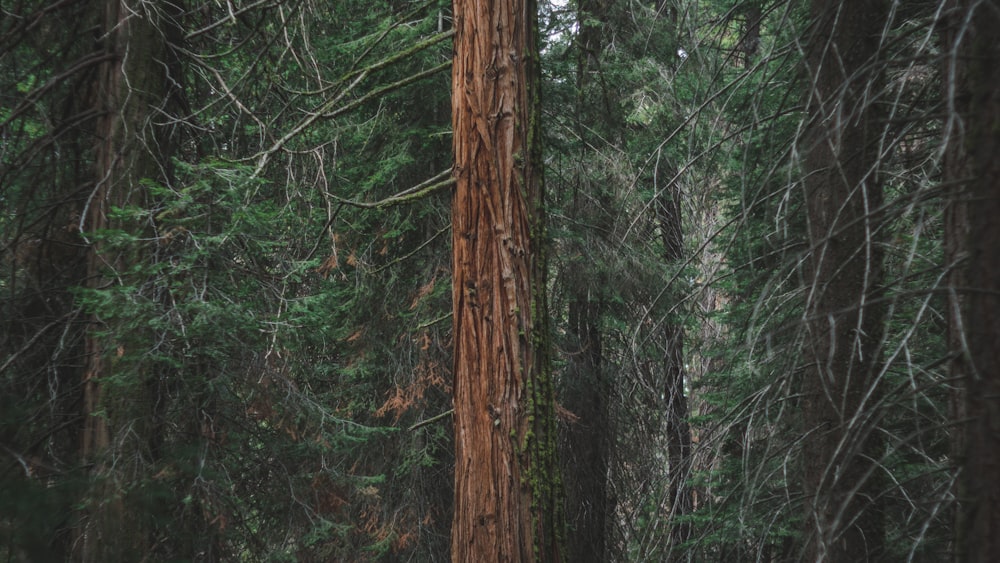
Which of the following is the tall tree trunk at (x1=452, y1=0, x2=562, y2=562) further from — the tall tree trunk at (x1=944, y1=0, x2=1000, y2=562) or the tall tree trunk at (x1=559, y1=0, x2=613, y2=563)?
the tall tree trunk at (x1=559, y1=0, x2=613, y2=563)

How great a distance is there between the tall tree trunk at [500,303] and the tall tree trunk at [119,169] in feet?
7.45

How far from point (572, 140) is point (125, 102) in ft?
18.3

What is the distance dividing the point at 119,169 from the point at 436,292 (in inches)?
137

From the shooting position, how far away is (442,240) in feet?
27.7

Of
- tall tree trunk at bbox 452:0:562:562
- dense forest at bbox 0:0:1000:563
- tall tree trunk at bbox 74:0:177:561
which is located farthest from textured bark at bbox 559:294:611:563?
tall tree trunk at bbox 74:0:177:561

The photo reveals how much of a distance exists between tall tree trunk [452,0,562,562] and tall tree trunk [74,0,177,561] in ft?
7.45

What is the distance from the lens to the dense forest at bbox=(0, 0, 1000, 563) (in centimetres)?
243

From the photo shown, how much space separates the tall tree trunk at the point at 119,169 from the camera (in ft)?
16.0

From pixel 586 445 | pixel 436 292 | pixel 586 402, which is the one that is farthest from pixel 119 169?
pixel 586 445

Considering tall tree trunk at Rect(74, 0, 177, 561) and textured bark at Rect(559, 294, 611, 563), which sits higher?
tall tree trunk at Rect(74, 0, 177, 561)

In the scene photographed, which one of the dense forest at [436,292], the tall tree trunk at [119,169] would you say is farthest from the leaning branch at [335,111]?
the tall tree trunk at [119,169]

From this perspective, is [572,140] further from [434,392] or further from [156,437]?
[156,437]

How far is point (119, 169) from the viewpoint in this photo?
5.18 meters

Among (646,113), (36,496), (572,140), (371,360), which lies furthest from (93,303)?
(646,113)
